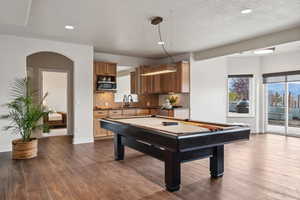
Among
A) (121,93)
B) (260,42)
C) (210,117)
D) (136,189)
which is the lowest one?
(136,189)

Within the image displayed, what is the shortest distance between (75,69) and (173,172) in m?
4.28

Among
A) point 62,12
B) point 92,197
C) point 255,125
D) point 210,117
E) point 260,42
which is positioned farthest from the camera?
point 255,125

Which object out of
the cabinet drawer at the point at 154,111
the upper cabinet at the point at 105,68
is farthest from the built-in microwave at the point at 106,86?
the cabinet drawer at the point at 154,111

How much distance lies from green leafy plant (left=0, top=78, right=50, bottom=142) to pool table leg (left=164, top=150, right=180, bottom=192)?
3.17m

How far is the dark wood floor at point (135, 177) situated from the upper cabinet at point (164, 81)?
8.49 feet

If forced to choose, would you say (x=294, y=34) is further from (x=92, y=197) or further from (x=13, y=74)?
(x=13, y=74)

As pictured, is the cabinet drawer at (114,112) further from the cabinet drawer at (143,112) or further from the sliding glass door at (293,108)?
the sliding glass door at (293,108)

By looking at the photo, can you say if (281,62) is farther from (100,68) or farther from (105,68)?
(100,68)

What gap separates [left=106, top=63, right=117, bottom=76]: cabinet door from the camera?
689 centimetres

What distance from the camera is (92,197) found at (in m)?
2.78

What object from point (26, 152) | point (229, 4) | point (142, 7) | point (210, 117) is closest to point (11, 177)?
point (26, 152)

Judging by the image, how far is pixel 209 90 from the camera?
7273 millimetres

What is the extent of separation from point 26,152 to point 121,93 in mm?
3722

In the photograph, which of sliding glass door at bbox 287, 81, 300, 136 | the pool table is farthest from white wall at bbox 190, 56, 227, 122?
the pool table
